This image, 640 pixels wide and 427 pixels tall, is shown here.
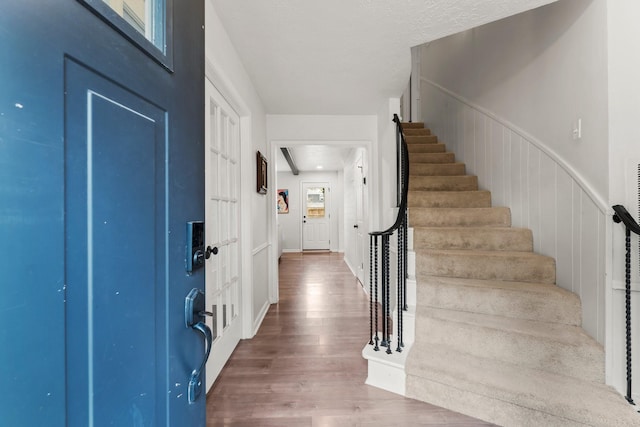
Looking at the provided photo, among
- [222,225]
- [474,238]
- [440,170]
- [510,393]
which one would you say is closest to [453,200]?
[474,238]

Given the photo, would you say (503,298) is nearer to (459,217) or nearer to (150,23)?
(459,217)

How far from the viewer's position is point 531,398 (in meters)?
1.42

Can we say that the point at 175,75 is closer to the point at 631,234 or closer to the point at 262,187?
the point at 631,234

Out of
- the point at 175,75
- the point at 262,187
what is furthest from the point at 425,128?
the point at 175,75

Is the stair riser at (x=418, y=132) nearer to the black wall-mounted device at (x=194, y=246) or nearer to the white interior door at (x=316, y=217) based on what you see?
the black wall-mounted device at (x=194, y=246)

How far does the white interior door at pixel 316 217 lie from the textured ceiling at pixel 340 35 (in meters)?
5.67

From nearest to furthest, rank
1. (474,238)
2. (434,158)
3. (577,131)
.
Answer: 1. (577,131)
2. (474,238)
3. (434,158)

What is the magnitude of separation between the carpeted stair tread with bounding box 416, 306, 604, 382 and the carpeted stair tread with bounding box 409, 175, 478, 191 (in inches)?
59.4

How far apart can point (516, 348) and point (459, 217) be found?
1.24 metres

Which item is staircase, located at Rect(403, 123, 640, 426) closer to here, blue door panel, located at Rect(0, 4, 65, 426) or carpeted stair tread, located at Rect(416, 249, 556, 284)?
carpeted stair tread, located at Rect(416, 249, 556, 284)

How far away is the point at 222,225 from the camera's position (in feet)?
6.72

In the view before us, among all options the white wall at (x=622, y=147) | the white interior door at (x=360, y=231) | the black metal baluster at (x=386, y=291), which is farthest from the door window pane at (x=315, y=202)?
the white wall at (x=622, y=147)

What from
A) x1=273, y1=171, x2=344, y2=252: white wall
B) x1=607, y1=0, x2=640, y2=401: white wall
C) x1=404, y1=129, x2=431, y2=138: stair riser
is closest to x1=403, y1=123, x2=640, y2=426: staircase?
x1=607, y1=0, x2=640, y2=401: white wall

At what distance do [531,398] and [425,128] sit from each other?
3.82 metres
